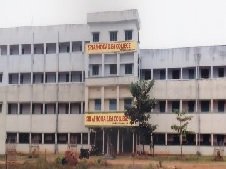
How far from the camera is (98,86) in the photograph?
153 feet

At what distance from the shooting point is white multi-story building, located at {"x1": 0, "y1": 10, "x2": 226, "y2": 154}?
4559 cm

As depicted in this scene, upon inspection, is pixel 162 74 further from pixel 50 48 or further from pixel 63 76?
pixel 50 48

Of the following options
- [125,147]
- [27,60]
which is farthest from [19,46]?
[125,147]

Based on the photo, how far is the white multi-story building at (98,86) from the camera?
150ft

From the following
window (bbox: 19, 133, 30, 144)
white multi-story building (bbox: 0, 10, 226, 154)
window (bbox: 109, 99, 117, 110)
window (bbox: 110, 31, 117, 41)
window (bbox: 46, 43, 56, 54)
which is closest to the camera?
white multi-story building (bbox: 0, 10, 226, 154)

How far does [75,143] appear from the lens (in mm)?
49219

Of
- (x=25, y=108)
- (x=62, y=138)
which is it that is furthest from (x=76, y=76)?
(x=62, y=138)

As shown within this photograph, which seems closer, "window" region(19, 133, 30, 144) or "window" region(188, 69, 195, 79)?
"window" region(188, 69, 195, 79)

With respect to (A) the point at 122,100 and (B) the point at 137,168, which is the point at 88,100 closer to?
(A) the point at 122,100

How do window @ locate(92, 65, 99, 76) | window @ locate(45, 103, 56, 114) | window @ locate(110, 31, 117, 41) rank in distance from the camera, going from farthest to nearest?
window @ locate(45, 103, 56, 114)
window @ locate(92, 65, 99, 76)
window @ locate(110, 31, 117, 41)

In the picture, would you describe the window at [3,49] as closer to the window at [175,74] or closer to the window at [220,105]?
the window at [175,74]

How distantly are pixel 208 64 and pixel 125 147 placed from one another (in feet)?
41.5

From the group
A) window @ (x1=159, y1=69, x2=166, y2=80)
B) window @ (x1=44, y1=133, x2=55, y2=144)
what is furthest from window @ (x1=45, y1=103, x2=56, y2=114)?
window @ (x1=159, y1=69, x2=166, y2=80)

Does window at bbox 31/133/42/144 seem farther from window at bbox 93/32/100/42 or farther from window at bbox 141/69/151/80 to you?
window at bbox 141/69/151/80
